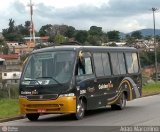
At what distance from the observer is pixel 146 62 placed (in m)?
81.3

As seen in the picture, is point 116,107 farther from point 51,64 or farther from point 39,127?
point 39,127

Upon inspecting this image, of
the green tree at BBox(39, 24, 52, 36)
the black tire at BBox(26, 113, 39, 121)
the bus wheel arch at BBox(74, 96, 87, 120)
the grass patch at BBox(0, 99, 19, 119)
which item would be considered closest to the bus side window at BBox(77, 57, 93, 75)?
the bus wheel arch at BBox(74, 96, 87, 120)

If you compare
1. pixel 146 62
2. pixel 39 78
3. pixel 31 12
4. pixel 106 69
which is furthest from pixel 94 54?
pixel 31 12

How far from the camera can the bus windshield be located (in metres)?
17.3

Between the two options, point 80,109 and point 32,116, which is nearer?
point 80,109

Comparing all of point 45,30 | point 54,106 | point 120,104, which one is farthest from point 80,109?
point 45,30

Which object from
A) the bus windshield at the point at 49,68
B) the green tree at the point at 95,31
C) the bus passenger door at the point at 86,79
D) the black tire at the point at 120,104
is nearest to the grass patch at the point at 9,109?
the bus windshield at the point at 49,68

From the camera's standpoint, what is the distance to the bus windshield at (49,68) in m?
17.3

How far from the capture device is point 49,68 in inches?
690

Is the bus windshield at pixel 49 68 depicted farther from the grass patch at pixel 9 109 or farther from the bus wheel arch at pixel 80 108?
the grass patch at pixel 9 109

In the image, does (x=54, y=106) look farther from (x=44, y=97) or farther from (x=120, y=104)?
(x=120, y=104)

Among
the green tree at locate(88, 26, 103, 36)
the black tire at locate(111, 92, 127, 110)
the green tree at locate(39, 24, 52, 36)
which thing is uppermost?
the green tree at locate(39, 24, 52, 36)

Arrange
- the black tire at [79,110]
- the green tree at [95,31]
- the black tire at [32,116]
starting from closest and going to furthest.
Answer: the black tire at [79,110] < the black tire at [32,116] < the green tree at [95,31]

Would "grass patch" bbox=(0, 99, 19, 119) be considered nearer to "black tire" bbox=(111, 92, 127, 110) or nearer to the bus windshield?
the bus windshield
